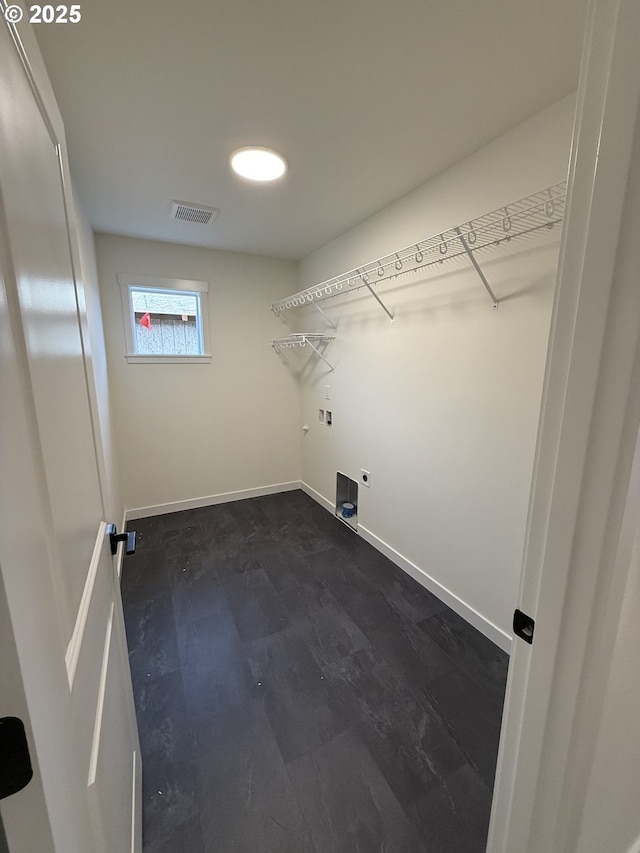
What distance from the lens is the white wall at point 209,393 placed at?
3.08 m

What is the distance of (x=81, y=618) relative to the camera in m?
0.66

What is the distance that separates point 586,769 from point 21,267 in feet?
4.26

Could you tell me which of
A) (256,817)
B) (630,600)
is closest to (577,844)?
(630,600)

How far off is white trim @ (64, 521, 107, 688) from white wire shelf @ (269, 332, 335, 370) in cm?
257

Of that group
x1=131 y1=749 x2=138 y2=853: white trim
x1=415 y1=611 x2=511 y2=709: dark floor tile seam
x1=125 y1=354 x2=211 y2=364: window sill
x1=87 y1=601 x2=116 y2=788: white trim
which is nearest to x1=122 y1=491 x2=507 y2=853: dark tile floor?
x1=415 y1=611 x2=511 y2=709: dark floor tile seam

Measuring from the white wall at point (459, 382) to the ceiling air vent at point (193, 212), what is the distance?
3.45 feet

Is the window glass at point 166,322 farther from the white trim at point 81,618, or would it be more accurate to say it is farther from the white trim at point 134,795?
the white trim at point 134,795

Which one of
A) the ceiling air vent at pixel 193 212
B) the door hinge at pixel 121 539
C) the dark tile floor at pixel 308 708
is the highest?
the ceiling air vent at pixel 193 212

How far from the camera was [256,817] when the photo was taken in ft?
3.81

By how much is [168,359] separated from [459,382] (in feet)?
8.47

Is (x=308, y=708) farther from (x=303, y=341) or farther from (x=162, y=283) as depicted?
(x=162, y=283)

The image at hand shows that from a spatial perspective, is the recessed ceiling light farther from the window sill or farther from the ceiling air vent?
the window sill

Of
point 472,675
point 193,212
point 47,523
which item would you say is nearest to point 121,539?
point 47,523

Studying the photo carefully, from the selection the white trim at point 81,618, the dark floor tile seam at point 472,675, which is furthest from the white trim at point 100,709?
the dark floor tile seam at point 472,675
